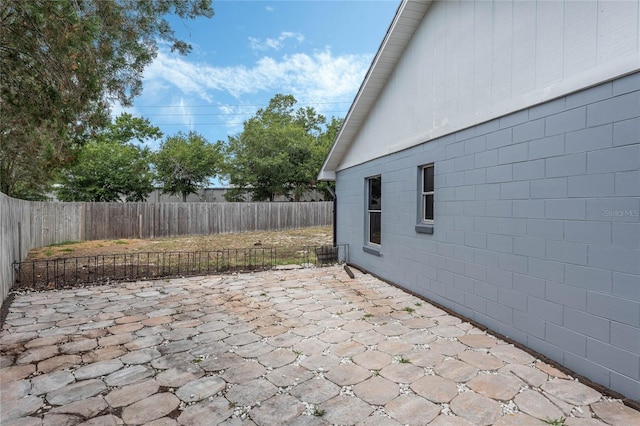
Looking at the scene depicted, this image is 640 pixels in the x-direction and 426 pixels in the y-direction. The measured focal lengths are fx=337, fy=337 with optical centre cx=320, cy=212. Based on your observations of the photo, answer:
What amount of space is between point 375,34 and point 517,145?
738 cm

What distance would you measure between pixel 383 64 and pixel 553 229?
13.8 ft

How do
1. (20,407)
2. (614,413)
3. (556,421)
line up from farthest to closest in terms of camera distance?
Answer: 1. (20,407)
2. (614,413)
3. (556,421)

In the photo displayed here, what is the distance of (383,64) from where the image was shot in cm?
611

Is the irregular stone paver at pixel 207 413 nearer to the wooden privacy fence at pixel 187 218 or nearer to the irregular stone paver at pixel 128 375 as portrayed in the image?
the irregular stone paver at pixel 128 375

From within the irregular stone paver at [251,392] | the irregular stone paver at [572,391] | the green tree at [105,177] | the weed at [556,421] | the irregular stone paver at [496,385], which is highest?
the green tree at [105,177]

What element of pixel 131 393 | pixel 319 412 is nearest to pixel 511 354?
pixel 319 412

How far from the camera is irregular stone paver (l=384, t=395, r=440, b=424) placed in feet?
7.75

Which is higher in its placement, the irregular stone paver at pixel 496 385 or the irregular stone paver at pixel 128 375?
the irregular stone paver at pixel 496 385

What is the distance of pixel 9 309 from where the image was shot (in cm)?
483

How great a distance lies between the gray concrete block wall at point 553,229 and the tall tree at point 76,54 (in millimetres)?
4885

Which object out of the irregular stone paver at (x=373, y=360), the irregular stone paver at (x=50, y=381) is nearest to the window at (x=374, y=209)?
the irregular stone paver at (x=373, y=360)

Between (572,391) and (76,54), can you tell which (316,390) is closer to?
(572,391)

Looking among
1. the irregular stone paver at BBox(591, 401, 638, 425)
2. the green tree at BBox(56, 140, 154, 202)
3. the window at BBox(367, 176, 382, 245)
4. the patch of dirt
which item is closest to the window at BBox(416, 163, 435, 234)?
the window at BBox(367, 176, 382, 245)

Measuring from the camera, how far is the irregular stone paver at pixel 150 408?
2363 mm
